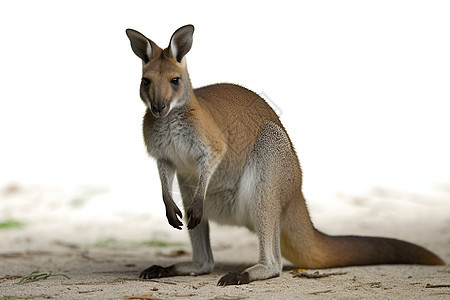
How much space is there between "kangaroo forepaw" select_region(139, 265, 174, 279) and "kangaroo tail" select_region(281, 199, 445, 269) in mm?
943

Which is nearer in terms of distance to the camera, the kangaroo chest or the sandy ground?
the sandy ground

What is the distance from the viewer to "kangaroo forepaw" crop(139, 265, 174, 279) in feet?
15.9

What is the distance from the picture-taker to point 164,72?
14.5ft

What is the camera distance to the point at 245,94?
17.5ft

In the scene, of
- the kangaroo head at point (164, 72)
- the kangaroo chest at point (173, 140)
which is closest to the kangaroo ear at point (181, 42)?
the kangaroo head at point (164, 72)

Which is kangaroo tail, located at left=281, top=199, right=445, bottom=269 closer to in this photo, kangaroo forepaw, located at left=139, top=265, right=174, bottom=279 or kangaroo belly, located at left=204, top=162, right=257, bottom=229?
kangaroo belly, located at left=204, top=162, right=257, bottom=229

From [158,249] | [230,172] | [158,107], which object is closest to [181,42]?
[158,107]

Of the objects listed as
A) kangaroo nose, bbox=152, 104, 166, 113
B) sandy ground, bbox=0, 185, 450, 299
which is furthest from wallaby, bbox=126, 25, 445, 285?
sandy ground, bbox=0, 185, 450, 299

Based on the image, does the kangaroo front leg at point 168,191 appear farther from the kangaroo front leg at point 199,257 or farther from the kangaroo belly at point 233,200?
the kangaroo front leg at point 199,257

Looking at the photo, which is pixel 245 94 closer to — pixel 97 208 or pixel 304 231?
pixel 304 231

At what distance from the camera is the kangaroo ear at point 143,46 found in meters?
4.56

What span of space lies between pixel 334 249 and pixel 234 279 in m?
1.14

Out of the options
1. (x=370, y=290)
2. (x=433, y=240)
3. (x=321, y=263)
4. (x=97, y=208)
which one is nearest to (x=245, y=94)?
(x=321, y=263)

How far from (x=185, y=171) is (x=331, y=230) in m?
3.90
